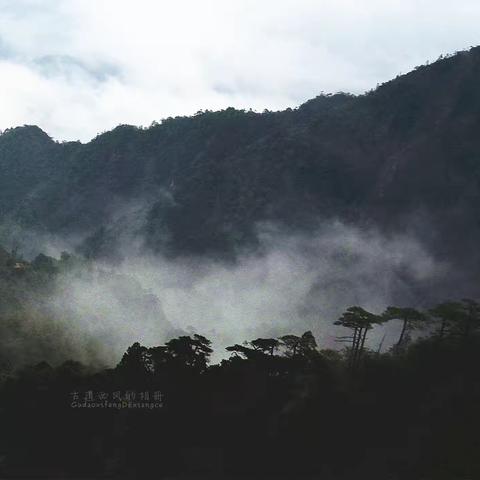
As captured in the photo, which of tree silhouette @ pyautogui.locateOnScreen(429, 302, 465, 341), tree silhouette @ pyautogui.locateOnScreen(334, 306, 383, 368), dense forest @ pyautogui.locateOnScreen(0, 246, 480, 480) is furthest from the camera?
tree silhouette @ pyautogui.locateOnScreen(334, 306, 383, 368)

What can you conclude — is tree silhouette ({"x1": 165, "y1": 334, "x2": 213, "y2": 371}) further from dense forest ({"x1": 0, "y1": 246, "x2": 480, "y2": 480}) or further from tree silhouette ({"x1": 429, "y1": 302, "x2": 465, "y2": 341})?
tree silhouette ({"x1": 429, "y1": 302, "x2": 465, "y2": 341})

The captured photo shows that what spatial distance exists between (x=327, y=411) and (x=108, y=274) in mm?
80162

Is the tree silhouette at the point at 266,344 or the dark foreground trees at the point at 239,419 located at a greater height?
the tree silhouette at the point at 266,344

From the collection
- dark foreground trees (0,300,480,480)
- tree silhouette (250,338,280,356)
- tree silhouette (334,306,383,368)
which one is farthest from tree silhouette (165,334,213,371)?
tree silhouette (334,306,383,368)

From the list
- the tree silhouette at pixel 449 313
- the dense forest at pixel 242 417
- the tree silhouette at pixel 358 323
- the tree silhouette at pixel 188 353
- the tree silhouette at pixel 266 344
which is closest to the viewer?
the dense forest at pixel 242 417

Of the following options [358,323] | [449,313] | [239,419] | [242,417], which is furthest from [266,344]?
[449,313]

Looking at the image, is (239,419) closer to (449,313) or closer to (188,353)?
(188,353)

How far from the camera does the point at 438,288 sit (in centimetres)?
16212

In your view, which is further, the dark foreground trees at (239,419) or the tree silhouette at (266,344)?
the tree silhouette at (266,344)

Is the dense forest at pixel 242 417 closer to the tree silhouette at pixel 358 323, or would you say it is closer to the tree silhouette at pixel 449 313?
the tree silhouette at pixel 358 323

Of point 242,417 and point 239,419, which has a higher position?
point 242,417

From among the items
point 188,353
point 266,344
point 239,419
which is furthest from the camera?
point 188,353

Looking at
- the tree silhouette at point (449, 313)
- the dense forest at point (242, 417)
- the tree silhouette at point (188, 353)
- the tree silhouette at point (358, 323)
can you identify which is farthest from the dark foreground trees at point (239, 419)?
the tree silhouette at point (449, 313)

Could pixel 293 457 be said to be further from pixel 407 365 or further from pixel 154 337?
pixel 154 337
